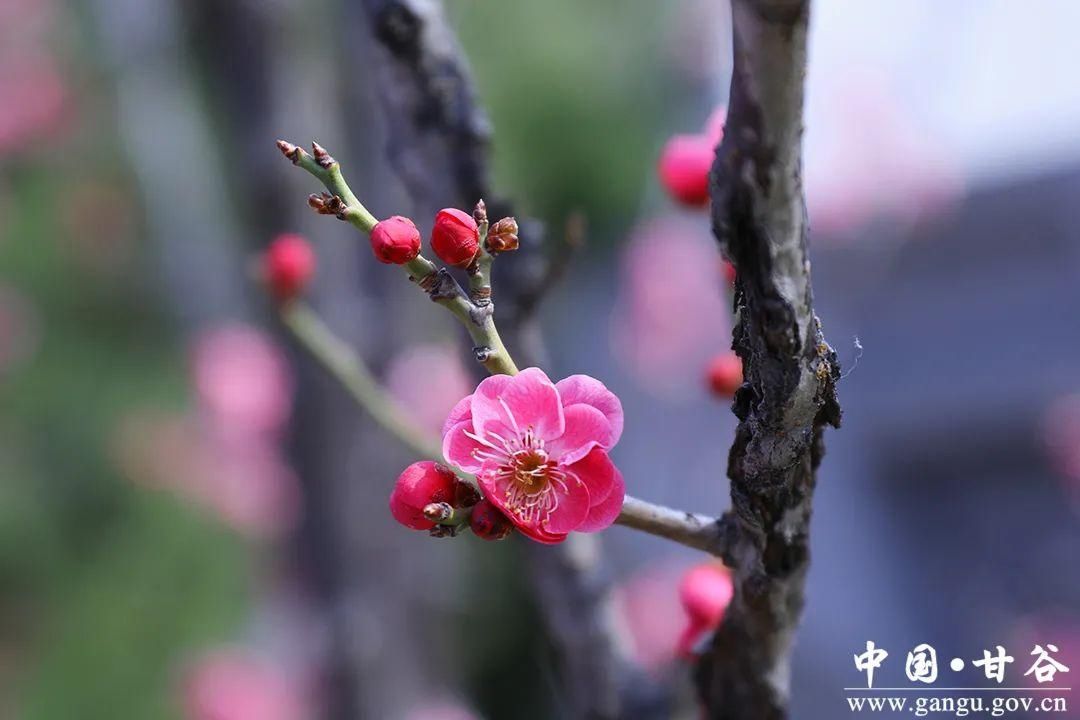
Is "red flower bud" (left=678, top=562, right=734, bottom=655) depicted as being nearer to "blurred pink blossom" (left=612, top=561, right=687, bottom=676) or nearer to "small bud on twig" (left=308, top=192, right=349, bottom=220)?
"small bud on twig" (left=308, top=192, right=349, bottom=220)

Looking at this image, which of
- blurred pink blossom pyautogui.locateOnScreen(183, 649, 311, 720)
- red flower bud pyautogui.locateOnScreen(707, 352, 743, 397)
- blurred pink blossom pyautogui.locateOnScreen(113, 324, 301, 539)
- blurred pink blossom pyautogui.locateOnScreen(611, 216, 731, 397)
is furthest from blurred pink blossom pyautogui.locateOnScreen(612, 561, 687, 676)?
red flower bud pyautogui.locateOnScreen(707, 352, 743, 397)

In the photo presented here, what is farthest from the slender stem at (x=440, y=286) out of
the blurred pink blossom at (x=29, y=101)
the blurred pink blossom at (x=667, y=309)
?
the blurred pink blossom at (x=29, y=101)

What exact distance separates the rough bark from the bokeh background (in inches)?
44.3

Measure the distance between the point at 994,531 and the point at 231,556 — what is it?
110 inches

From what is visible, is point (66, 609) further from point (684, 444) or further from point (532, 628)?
point (684, 444)

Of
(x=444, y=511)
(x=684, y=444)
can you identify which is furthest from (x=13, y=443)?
(x=444, y=511)

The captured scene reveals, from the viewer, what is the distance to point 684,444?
2986 mm

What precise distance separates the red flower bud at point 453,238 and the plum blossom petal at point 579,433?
0.09m

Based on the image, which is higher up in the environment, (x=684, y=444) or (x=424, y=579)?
(x=684, y=444)

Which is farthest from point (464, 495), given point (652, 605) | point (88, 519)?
point (88, 519)

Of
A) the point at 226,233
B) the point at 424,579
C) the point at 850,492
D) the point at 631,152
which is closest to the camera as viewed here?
the point at 424,579

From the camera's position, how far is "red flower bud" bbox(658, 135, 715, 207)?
28.4 inches

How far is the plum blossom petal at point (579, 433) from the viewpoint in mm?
458

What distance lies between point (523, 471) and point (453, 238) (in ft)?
0.40
